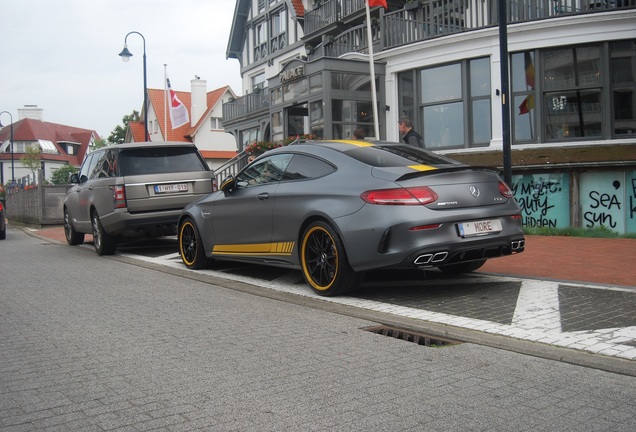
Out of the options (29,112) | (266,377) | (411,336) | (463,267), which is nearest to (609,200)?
(463,267)

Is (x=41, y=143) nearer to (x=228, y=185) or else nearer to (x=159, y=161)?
(x=159, y=161)

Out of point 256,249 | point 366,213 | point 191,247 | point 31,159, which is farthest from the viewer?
point 31,159

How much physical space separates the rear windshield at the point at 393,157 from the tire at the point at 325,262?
848 millimetres

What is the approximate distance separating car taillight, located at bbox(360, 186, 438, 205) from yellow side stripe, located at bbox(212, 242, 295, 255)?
140 cm

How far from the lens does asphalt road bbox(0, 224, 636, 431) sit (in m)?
3.53

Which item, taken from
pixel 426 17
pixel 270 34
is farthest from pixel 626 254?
pixel 270 34

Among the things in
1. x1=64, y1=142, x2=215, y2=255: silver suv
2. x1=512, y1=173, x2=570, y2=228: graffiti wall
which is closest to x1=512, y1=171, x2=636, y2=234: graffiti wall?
x1=512, y1=173, x2=570, y2=228: graffiti wall

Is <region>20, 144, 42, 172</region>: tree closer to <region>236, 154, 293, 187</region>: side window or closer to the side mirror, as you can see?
the side mirror

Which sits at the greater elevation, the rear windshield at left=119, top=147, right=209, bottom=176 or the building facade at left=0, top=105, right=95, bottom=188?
the building facade at left=0, top=105, right=95, bottom=188

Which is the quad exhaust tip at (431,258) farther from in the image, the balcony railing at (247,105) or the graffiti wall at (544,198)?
the balcony railing at (247,105)

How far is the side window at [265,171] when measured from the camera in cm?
805

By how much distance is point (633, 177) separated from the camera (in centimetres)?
1403

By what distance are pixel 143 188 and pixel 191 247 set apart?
8.20 feet

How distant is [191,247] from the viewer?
9.70 metres
